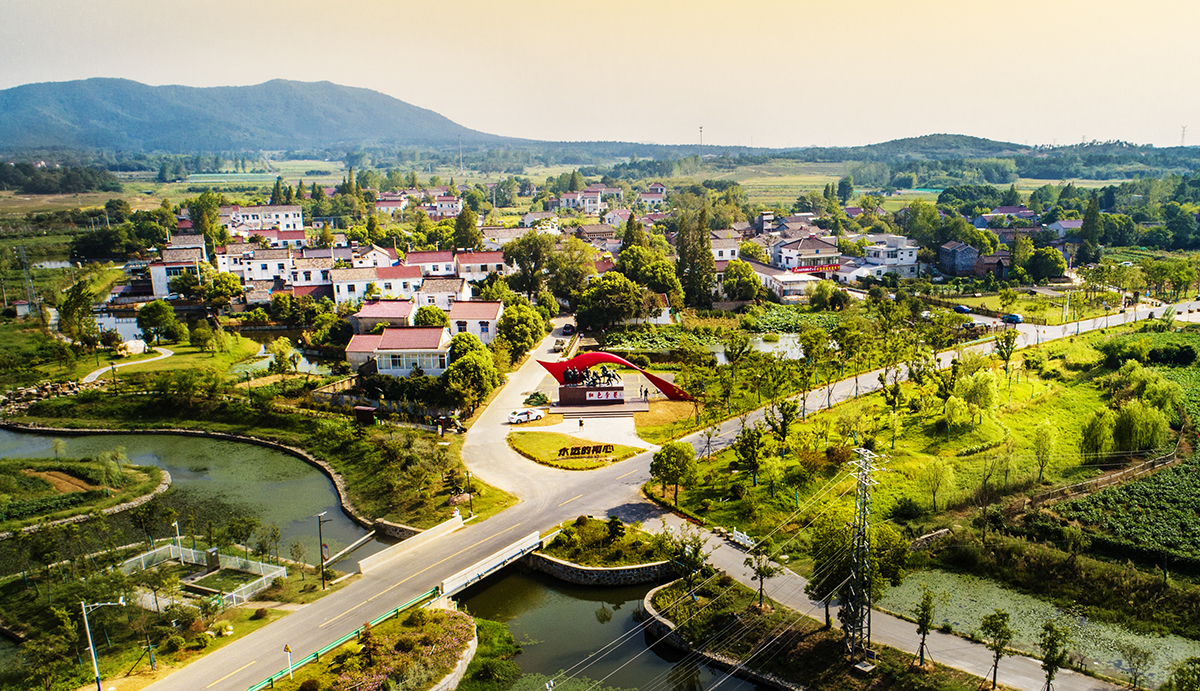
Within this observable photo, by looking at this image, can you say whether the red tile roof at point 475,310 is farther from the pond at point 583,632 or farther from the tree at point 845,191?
the tree at point 845,191

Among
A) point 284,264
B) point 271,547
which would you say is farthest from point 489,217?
point 271,547

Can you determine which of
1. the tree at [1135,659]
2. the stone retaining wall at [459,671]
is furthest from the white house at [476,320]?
the tree at [1135,659]

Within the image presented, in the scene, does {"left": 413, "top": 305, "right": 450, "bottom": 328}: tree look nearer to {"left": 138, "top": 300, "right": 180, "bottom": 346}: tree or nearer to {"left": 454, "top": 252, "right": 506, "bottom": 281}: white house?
{"left": 454, "top": 252, "right": 506, "bottom": 281}: white house

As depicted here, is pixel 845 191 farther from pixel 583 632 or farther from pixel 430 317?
pixel 583 632

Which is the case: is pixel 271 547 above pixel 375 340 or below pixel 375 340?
below

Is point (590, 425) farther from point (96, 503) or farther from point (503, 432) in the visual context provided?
point (96, 503)

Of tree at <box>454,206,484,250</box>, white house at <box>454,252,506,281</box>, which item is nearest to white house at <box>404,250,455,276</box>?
white house at <box>454,252,506,281</box>
